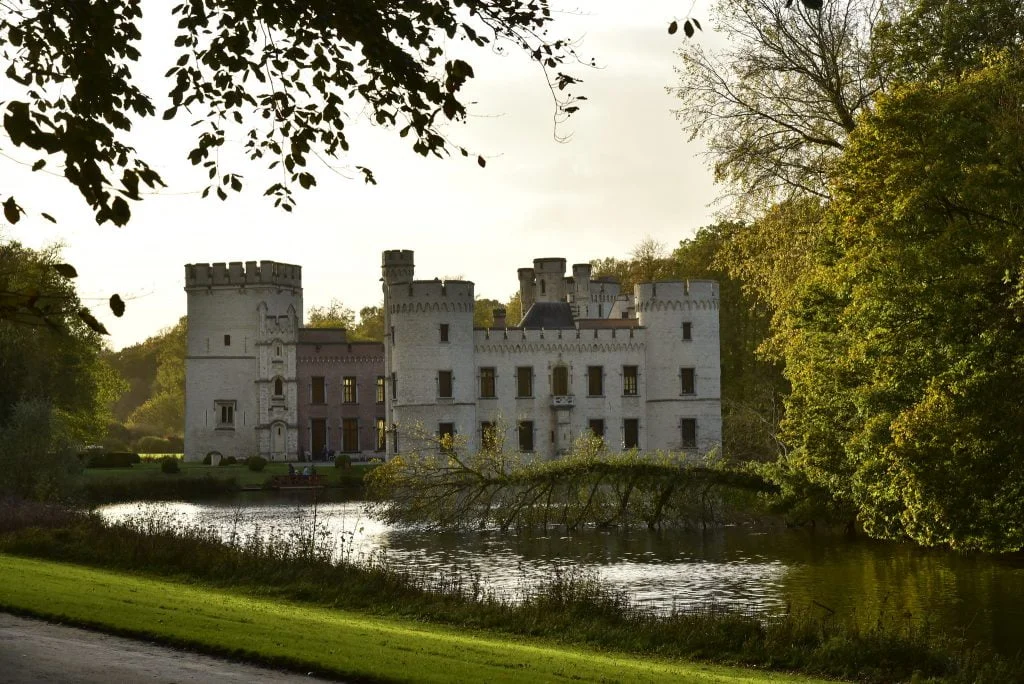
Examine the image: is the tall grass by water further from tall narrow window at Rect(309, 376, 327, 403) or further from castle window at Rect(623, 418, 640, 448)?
tall narrow window at Rect(309, 376, 327, 403)

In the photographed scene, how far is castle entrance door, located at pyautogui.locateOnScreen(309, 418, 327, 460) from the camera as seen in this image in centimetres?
5156

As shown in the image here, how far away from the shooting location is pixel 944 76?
2111 centimetres

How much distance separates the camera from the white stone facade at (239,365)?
50594mm

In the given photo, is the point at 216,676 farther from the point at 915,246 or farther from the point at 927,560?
the point at 927,560

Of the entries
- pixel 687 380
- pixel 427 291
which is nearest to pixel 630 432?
pixel 687 380

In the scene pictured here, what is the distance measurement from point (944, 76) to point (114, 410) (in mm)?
77161

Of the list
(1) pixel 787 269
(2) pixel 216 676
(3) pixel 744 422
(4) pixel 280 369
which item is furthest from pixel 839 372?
(4) pixel 280 369

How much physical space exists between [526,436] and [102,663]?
109ft

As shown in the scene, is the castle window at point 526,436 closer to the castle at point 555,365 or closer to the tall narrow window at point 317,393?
the castle at point 555,365

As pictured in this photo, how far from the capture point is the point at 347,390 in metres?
52.0

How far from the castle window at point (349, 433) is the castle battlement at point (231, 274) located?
6.51 metres

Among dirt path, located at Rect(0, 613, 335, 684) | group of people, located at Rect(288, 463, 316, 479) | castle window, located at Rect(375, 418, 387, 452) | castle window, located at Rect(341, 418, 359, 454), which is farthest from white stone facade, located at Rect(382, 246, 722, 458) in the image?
dirt path, located at Rect(0, 613, 335, 684)

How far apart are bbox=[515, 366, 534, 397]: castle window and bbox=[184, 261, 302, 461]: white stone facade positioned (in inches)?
498

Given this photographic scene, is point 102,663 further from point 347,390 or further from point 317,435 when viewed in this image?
point 347,390
